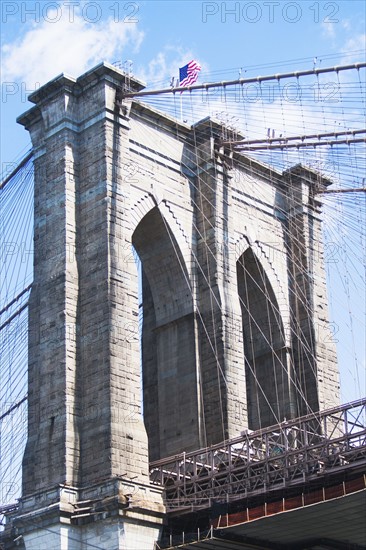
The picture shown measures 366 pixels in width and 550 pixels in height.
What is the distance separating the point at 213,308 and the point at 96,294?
24.0ft

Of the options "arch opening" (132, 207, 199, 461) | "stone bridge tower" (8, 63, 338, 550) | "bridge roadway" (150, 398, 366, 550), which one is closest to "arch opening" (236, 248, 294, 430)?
"stone bridge tower" (8, 63, 338, 550)

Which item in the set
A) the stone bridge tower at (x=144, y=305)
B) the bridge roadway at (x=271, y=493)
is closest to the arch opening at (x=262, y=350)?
the stone bridge tower at (x=144, y=305)

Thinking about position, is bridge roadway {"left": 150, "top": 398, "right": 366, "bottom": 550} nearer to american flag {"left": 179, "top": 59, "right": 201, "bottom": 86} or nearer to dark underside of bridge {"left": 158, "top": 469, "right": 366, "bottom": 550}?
dark underside of bridge {"left": 158, "top": 469, "right": 366, "bottom": 550}

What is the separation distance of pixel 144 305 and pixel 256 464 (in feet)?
47.6

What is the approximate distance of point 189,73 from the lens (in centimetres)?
5275

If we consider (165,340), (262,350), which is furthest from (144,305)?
(262,350)

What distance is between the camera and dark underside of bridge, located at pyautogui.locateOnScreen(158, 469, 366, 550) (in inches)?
1631

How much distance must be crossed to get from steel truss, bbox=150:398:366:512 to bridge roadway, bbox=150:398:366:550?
0.04 metres

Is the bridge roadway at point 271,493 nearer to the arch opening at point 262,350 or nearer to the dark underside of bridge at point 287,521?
the dark underside of bridge at point 287,521

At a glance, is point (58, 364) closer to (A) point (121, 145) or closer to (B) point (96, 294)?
(B) point (96, 294)

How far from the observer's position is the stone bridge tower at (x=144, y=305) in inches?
1769

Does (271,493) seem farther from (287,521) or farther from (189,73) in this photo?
(189,73)

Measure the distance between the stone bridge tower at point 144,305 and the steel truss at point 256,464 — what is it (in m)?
1.71

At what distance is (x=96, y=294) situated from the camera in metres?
47.7
